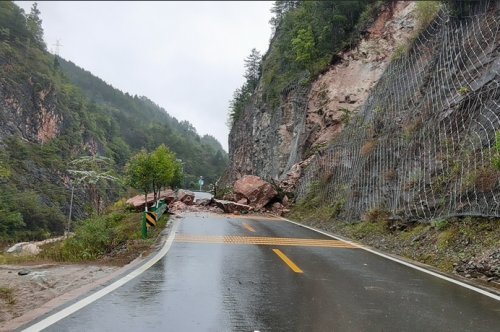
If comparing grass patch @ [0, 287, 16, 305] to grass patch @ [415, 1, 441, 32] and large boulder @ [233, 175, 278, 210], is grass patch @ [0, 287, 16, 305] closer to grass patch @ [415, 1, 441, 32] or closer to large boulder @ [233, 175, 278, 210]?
grass patch @ [415, 1, 441, 32]

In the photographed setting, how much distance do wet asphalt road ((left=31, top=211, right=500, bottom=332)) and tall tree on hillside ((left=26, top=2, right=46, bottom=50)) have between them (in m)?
112

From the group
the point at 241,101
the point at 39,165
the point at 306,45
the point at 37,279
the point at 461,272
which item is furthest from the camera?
the point at 39,165

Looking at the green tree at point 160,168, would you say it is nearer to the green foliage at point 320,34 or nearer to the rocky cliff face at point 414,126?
the rocky cliff face at point 414,126

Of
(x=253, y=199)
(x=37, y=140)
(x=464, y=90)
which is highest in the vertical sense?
(x=37, y=140)

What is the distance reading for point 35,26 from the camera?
367 ft

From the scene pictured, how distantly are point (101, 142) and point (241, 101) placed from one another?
194 feet

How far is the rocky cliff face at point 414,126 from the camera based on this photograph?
36.9ft

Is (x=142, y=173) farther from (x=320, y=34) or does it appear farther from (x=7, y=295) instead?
(x=7, y=295)

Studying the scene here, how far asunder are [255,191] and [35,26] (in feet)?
350

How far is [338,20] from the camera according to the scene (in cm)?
3278

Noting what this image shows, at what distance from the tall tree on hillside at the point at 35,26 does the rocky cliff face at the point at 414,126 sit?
95.7 meters

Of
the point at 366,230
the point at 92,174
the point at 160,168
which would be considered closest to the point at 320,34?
the point at 160,168

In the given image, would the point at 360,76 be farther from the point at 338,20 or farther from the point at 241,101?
the point at 241,101

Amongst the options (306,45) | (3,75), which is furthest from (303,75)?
(3,75)
